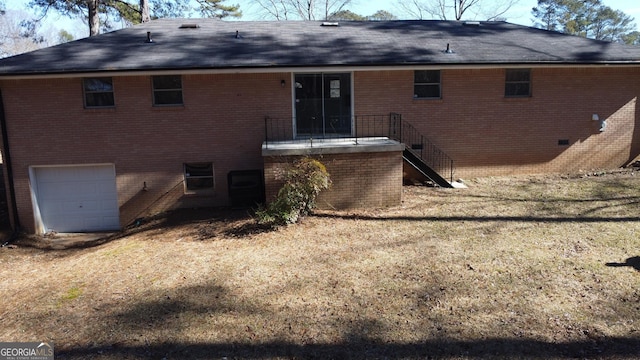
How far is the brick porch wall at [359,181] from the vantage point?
1029cm

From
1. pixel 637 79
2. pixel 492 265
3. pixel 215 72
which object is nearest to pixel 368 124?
pixel 215 72

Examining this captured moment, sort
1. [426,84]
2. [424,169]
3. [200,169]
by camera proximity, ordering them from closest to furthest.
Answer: [424,169], [200,169], [426,84]

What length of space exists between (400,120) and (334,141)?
2.41 metres

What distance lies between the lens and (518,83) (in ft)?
43.3

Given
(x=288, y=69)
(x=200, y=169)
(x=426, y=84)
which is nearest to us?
(x=288, y=69)

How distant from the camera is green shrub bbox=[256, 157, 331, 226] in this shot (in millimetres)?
9258

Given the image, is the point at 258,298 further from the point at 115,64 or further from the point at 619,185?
the point at 619,185

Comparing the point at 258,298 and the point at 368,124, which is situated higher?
the point at 368,124

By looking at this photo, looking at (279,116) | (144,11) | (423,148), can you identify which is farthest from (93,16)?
(423,148)

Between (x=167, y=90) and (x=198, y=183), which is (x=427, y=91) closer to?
(x=198, y=183)

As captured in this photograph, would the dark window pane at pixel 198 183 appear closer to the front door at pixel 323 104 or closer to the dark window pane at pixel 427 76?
the front door at pixel 323 104

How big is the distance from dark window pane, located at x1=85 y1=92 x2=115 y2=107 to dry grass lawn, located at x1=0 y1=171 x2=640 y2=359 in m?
3.87

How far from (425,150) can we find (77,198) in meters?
9.99

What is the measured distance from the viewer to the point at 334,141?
37.8ft
